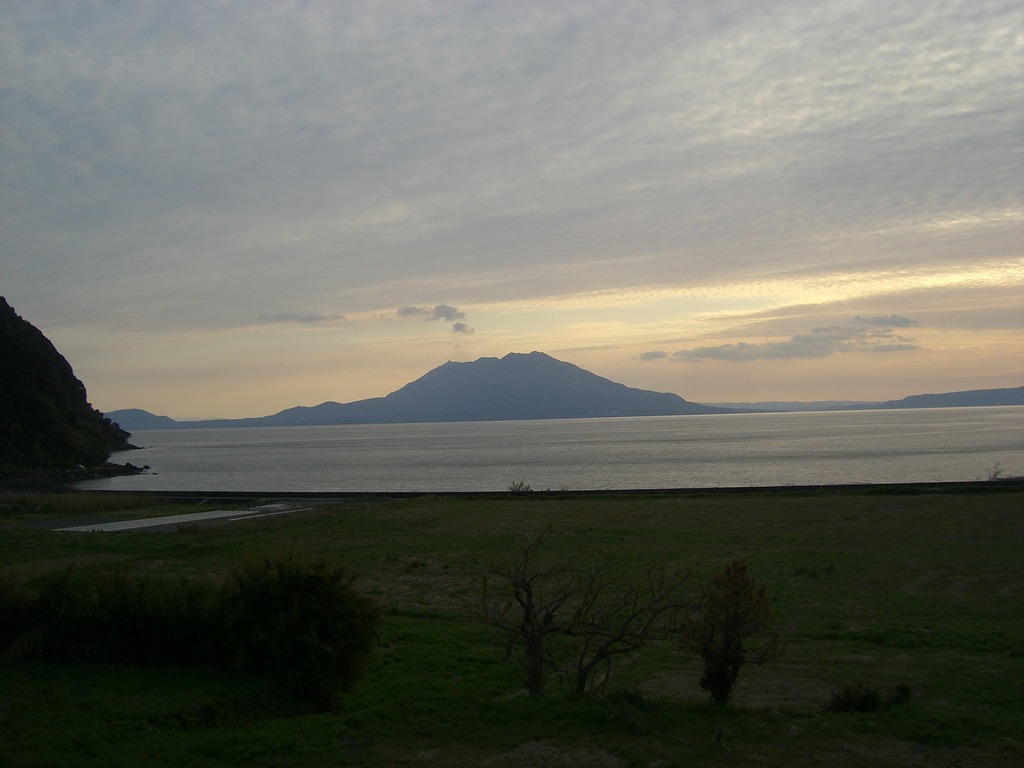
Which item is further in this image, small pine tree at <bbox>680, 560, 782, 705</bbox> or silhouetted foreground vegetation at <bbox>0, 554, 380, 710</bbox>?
silhouetted foreground vegetation at <bbox>0, 554, 380, 710</bbox>

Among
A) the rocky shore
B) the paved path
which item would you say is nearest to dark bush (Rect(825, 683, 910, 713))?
the paved path

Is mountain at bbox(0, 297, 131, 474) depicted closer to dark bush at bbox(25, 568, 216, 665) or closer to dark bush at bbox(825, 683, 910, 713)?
dark bush at bbox(25, 568, 216, 665)

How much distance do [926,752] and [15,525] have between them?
3677 centimetres

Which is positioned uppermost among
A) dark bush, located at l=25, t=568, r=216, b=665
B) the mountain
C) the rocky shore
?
the mountain

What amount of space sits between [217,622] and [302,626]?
2013 mm

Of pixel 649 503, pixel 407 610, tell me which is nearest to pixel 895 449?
pixel 649 503

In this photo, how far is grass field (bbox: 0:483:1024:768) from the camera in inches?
354

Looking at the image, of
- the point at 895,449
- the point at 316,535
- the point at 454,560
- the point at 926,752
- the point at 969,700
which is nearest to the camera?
the point at 926,752

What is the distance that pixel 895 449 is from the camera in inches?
4006

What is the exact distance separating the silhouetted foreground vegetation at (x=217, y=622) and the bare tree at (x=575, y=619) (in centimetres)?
226

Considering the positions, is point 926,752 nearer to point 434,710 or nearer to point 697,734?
point 697,734

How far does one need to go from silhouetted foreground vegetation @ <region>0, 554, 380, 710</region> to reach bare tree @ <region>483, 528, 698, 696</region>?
7.42ft

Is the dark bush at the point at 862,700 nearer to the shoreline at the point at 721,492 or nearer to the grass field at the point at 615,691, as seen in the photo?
the grass field at the point at 615,691

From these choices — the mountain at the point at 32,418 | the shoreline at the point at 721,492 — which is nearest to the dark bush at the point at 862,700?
the shoreline at the point at 721,492
